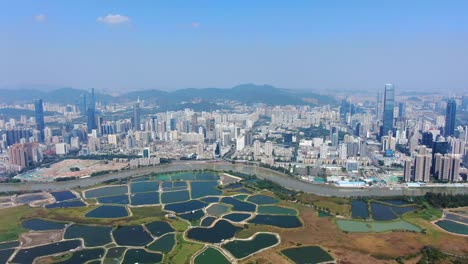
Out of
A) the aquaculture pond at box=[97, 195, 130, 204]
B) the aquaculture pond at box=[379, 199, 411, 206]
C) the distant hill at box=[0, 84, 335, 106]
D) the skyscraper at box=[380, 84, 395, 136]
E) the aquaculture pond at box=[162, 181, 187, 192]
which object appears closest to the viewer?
the aquaculture pond at box=[379, 199, 411, 206]

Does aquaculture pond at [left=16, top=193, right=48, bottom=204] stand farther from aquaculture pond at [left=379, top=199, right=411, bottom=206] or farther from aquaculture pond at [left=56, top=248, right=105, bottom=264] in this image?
aquaculture pond at [left=379, top=199, right=411, bottom=206]

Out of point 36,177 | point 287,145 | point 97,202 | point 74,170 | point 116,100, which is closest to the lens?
point 97,202

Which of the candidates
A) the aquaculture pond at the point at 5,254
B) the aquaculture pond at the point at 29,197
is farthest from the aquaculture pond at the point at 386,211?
the aquaculture pond at the point at 29,197

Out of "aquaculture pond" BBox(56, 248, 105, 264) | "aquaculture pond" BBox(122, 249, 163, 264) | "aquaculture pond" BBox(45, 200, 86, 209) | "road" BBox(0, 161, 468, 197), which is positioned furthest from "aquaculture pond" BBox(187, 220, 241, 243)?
"road" BBox(0, 161, 468, 197)

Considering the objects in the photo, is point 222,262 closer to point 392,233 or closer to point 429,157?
point 392,233

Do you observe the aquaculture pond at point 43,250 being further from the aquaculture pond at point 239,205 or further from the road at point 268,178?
the road at point 268,178

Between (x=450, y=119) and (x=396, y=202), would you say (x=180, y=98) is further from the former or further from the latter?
(x=396, y=202)

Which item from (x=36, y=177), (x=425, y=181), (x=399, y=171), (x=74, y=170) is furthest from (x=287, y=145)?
(x=36, y=177)
